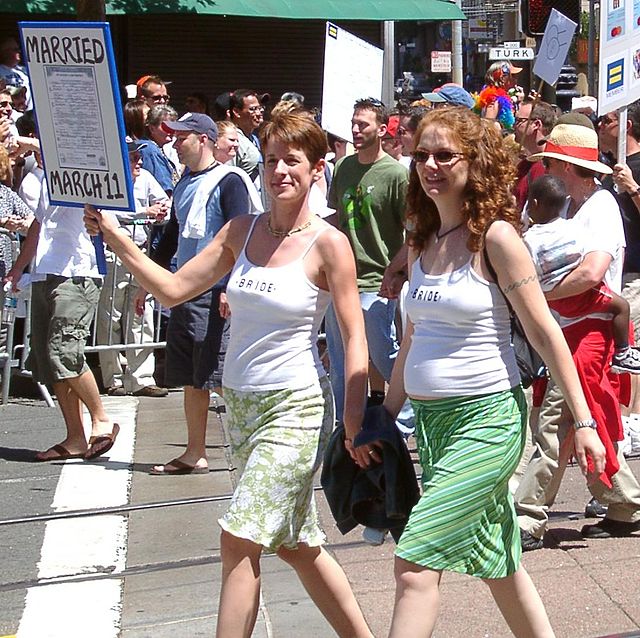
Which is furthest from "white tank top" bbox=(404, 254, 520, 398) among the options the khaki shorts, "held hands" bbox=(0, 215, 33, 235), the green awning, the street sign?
the street sign

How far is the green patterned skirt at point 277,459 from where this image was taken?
4141 mm

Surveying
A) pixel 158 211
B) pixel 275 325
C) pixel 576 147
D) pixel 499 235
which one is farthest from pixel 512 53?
pixel 499 235

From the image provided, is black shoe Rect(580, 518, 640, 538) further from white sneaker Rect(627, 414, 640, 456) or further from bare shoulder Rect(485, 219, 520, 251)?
bare shoulder Rect(485, 219, 520, 251)

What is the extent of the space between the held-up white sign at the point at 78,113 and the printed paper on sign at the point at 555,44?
6.39 m

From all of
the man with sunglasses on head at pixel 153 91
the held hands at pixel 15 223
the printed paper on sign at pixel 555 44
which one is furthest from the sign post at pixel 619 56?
the man with sunglasses on head at pixel 153 91

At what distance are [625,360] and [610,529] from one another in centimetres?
82

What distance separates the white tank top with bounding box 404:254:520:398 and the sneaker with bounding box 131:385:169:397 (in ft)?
19.3

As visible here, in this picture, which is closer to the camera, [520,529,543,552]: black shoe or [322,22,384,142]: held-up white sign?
[520,529,543,552]: black shoe

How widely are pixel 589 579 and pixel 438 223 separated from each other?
6.48 feet

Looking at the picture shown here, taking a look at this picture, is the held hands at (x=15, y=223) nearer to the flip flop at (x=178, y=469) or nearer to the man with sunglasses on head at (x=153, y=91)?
the flip flop at (x=178, y=469)

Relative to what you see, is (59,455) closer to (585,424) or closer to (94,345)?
(94,345)

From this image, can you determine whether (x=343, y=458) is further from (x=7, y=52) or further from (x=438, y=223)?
(x=7, y=52)

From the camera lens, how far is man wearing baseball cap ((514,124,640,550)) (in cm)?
555

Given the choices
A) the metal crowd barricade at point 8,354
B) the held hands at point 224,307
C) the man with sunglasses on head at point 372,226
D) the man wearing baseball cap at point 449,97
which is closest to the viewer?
the held hands at point 224,307
